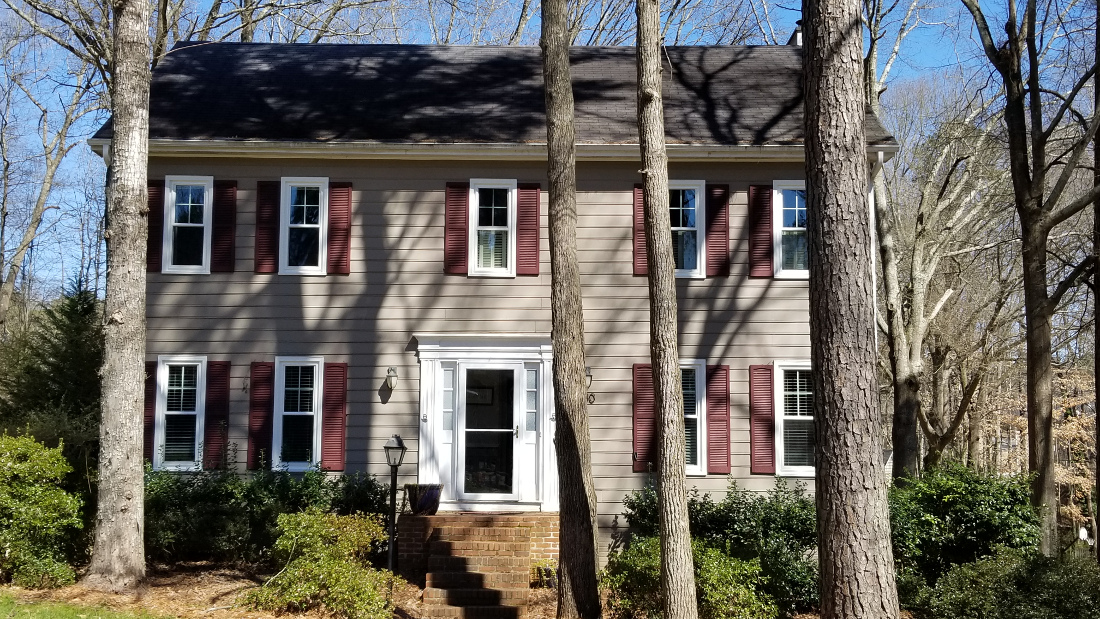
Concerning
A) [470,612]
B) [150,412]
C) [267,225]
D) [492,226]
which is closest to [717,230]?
[492,226]

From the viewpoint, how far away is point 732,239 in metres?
12.4

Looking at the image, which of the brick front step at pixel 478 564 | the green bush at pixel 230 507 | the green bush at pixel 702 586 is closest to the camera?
the green bush at pixel 702 586

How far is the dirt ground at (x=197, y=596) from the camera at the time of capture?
8.48m

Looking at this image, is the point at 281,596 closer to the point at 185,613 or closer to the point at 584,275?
the point at 185,613

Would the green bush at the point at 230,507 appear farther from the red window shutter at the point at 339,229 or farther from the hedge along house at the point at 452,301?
the red window shutter at the point at 339,229

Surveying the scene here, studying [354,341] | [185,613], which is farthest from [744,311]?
[185,613]

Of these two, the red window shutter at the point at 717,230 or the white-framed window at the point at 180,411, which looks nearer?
the white-framed window at the point at 180,411

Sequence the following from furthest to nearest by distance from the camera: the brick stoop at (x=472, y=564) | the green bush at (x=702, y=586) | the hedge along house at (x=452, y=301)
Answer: the hedge along house at (x=452, y=301)
the brick stoop at (x=472, y=564)
the green bush at (x=702, y=586)

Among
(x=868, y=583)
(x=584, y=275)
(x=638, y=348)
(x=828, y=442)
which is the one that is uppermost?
(x=584, y=275)

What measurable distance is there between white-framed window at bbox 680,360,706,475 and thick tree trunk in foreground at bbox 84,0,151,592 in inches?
266

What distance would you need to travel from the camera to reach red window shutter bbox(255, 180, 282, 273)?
12.2 meters

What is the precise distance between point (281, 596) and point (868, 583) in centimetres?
641

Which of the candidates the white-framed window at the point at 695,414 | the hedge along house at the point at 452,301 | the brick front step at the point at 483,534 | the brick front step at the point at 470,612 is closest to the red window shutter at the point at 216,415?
the hedge along house at the point at 452,301

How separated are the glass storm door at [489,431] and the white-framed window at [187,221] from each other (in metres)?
4.08
